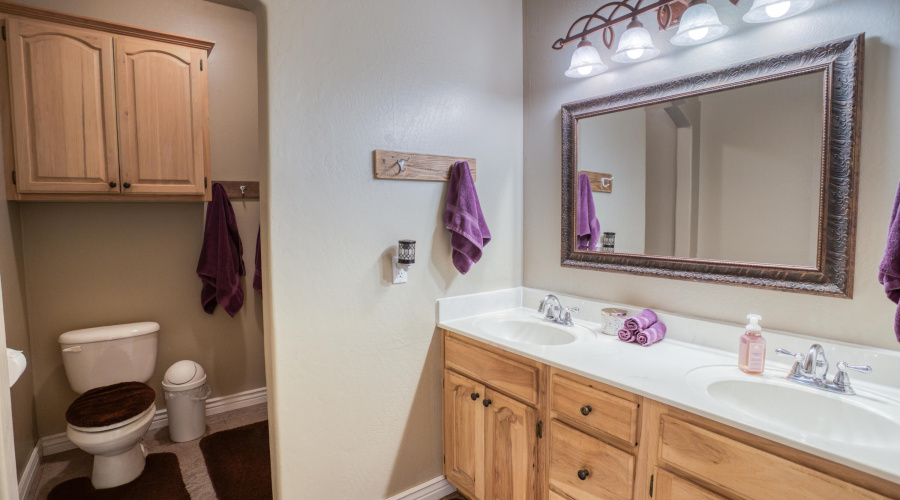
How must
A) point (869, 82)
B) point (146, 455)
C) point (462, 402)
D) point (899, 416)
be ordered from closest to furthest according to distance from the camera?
point (899, 416), point (869, 82), point (462, 402), point (146, 455)

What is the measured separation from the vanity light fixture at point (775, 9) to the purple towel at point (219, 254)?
2709 millimetres

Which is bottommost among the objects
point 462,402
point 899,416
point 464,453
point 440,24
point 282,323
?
point 464,453

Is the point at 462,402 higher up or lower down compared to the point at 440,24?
lower down

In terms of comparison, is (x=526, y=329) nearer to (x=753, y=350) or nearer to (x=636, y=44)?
(x=753, y=350)

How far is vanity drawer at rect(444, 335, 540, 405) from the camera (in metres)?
1.61

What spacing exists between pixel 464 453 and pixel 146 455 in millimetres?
1810

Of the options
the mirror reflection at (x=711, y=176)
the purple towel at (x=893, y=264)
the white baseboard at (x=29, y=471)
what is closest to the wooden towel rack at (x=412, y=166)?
the mirror reflection at (x=711, y=176)

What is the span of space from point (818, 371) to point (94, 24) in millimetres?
3246

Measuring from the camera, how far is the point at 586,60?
1.88 meters

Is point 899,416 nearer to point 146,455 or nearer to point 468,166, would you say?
point 468,166

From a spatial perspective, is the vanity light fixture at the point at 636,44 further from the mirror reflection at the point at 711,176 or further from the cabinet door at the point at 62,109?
the cabinet door at the point at 62,109

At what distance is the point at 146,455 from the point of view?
2.43 meters

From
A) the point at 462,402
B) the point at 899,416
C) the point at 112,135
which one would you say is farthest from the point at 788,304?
the point at 112,135

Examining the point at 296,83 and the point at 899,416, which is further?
the point at 296,83
